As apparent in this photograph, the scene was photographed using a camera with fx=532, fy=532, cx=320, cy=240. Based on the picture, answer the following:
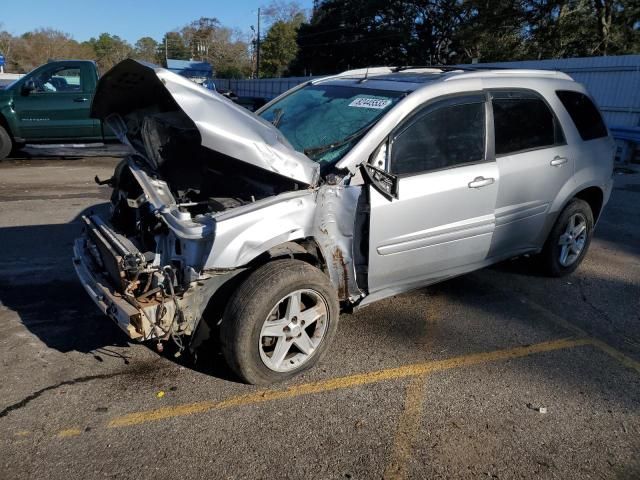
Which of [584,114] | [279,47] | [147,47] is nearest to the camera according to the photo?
[584,114]

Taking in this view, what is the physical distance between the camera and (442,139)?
370 centimetres

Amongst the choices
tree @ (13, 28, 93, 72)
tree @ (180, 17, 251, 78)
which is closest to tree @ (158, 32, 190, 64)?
tree @ (180, 17, 251, 78)

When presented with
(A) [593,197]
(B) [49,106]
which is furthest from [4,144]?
(A) [593,197]

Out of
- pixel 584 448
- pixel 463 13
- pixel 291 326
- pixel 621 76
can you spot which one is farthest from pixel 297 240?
pixel 463 13

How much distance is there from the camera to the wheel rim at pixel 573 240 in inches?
191

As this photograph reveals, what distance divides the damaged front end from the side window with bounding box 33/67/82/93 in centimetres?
788

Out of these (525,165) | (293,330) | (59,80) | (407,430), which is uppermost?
(59,80)

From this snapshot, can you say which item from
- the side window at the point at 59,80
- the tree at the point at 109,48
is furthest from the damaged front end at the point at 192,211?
the tree at the point at 109,48

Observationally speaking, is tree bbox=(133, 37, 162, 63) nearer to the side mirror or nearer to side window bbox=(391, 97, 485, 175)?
the side mirror

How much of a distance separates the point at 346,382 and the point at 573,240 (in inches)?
114

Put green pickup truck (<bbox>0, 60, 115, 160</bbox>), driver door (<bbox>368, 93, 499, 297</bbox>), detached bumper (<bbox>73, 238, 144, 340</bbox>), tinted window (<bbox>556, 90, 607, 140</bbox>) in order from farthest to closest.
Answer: green pickup truck (<bbox>0, 60, 115, 160</bbox>), tinted window (<bbox>556, 90, 607, 140</bbox>), driver door (<bbox>368, 93, 499, 297</bbox>), detached bumper (<bbox>73, 238, 144, 340</bbox>)

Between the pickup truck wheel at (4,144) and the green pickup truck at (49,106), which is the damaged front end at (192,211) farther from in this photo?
the pickup truck wheel at (4,144)

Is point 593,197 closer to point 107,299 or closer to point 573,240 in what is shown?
point 573,240

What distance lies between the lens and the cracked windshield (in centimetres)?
351
